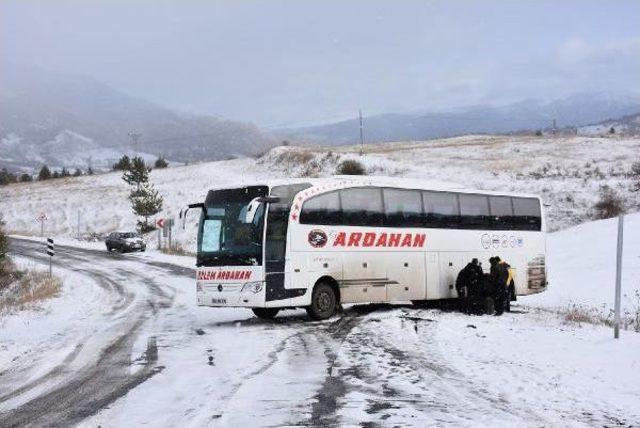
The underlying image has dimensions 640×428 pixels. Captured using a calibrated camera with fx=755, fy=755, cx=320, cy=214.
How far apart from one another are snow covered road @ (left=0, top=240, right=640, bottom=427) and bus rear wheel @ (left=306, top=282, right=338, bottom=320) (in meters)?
0.32

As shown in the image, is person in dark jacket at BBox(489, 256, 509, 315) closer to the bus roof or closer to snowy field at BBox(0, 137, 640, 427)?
snowy field at BBox(0, 137, 640, 427)

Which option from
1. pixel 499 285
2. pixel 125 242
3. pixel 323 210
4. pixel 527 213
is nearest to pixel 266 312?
pixel 323 210

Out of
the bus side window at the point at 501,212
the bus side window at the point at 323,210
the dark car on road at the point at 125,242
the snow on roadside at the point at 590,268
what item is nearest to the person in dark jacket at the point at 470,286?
the bus side window at the point at 501,212

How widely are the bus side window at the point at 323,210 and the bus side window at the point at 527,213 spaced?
7881 millimetres

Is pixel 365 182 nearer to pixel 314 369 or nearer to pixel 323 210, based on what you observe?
pixel 323 210

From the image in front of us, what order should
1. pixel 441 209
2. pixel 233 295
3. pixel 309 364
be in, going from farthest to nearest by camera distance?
pixel 441 209 < pixel 233 295 < pixel 309 364

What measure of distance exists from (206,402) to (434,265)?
1307 centimetres

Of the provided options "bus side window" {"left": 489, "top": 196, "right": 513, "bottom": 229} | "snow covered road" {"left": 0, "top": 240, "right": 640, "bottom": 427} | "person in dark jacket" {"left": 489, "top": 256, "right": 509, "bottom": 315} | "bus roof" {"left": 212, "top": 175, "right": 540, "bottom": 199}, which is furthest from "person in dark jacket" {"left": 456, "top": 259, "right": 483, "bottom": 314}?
"bus side window" {"left": 489, "top": 196, "right": 513, "bottom": 229}

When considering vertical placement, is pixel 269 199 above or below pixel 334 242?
above

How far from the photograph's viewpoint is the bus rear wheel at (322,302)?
17.8 m

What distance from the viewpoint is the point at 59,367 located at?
12.1 meters

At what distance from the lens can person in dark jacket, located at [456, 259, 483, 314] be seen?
66.6 feet

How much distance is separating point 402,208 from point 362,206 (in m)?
1.59

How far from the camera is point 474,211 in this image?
883 inches
